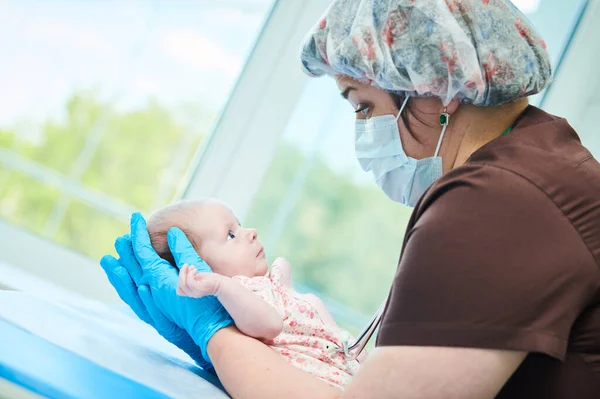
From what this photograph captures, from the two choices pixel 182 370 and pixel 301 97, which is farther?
pixel 301 97

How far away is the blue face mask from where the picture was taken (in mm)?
1361

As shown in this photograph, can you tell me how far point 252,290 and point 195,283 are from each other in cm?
26

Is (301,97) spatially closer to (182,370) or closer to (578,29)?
(578,29)

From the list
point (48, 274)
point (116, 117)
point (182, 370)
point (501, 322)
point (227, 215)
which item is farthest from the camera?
point (116, 117)

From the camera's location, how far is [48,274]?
7.51ft

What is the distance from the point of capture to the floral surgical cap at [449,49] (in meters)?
1.20

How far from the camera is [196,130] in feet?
9.32

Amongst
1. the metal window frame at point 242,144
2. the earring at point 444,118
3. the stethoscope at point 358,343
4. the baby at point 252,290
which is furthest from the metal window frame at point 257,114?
the earring at point 444,118

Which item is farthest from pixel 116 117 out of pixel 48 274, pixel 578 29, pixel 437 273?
pixel 437 273

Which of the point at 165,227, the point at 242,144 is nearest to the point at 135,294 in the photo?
the point at 165,227

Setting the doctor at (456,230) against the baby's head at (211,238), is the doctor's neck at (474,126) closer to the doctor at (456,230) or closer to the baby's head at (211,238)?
the doctor at (456,230)

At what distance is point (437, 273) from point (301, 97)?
159 centimetres

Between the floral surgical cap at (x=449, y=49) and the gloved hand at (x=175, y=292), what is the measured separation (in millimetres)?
549

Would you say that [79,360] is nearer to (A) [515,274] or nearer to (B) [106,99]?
(A) [515,274]
